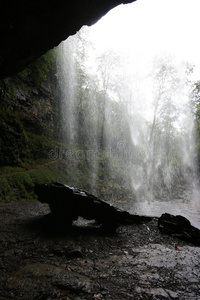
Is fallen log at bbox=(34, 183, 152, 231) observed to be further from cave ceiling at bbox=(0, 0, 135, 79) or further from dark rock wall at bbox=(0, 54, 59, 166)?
dark rock wall at bbox=(0, 54, 59, 166)

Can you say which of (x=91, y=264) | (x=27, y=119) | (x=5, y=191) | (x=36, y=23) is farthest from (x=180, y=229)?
(x=27, y=119)

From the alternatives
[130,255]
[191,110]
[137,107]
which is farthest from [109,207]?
[191,110]

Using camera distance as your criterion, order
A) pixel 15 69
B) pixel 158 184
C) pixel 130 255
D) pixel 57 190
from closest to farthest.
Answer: pixel 15 69
pixel 130 255
pixel 57 190
pixel 158 184

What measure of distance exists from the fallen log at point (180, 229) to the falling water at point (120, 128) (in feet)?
30.9

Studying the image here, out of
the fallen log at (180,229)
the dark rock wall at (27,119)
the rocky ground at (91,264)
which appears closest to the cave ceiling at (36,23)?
the dark rock wall at (27,119)

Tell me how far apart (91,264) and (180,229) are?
4.88 m

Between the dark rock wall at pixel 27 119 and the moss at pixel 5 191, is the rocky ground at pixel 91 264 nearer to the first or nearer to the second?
the moss at pixel 5 191

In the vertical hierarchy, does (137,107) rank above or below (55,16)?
above

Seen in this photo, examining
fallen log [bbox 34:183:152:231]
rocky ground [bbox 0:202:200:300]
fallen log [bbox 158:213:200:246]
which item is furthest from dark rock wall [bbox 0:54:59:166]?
fallen log [bbox 158:213:200:246]

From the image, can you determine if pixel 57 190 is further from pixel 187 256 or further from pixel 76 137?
pixel 76 137

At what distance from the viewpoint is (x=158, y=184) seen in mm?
26516

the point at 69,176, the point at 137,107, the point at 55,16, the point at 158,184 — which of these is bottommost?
the point at 158,184

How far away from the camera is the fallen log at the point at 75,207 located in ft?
22.4

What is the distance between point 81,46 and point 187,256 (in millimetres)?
29246
